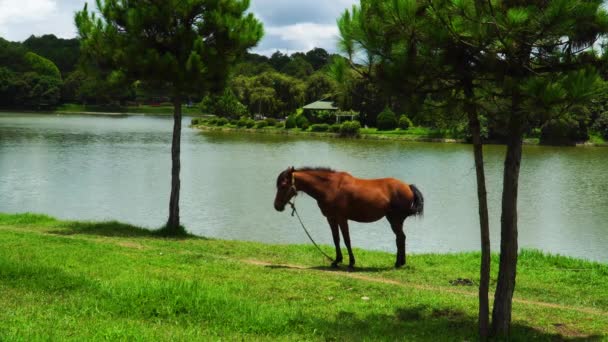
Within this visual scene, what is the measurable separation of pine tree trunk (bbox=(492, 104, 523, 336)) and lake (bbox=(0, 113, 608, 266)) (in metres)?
5.32

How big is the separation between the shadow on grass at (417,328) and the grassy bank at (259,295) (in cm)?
1

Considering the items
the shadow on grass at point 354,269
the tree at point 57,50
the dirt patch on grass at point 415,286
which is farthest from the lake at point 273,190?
the tree at point 57,50

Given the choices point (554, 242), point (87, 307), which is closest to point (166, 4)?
point (87, 307)

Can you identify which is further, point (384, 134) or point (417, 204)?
point (384, 134)

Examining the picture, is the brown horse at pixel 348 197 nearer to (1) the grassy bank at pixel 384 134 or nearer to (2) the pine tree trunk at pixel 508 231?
(2) the pine tree trunk at pixel 508 231

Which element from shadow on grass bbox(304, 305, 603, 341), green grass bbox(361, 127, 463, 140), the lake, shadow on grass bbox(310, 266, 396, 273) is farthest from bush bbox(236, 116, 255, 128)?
shadow on grass bbox(304, 305, 603, 341)

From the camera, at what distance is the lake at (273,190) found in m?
18.7

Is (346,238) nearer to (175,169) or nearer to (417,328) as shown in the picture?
(417,328)

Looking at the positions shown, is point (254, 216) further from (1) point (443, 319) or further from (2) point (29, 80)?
(2) point (29, 80)

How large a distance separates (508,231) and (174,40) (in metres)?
10.8

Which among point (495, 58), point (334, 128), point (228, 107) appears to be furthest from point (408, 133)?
point (495, 58)

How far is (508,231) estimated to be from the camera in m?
6.40

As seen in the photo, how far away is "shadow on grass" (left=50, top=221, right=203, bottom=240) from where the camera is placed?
14.2 m

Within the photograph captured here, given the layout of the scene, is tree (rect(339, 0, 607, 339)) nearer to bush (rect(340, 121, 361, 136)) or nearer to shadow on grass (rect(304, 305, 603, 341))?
shadow on grass (rect(304, 305, 603, 341))
